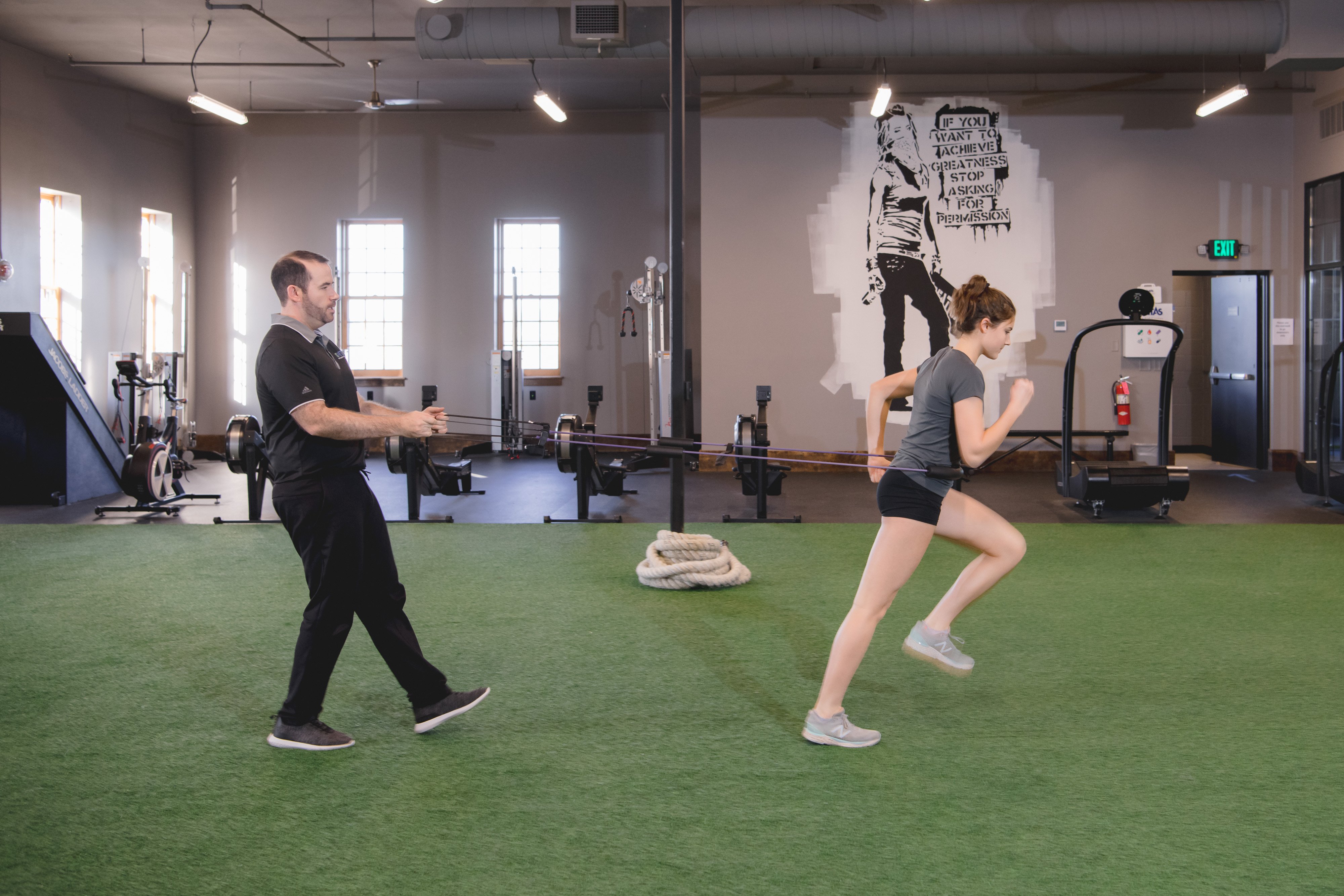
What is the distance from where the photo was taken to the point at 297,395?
2.79 meters

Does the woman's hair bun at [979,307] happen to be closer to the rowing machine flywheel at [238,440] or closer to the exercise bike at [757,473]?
the exercise bike at [757,473]

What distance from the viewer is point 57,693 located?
355 cm

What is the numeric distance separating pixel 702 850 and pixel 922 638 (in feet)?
4.54

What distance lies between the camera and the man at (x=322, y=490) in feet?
9.25

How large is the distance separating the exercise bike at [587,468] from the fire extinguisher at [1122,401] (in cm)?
498

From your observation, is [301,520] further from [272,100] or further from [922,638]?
[272,100]

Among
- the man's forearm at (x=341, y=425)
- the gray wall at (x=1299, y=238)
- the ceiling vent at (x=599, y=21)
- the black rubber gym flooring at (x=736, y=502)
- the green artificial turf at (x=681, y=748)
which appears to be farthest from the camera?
the gray wall at (x=1299, y=238)

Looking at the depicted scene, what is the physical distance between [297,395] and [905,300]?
8.69 meters

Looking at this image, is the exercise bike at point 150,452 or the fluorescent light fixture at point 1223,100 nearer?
the exercise bike at point 150,452

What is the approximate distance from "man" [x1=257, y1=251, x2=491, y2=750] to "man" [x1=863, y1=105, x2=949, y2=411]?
325 inches

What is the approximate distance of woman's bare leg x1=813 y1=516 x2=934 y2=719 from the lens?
114 inches

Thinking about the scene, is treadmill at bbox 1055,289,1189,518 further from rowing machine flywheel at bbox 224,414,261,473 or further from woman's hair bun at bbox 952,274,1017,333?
rowing machine flywheel at bbox 224,414,261,473

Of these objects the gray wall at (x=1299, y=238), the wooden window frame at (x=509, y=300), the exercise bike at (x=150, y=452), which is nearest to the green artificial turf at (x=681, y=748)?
the exercise bike at (x=150, y=452)

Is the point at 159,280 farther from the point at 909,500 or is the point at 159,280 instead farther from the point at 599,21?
the point at 909,500
